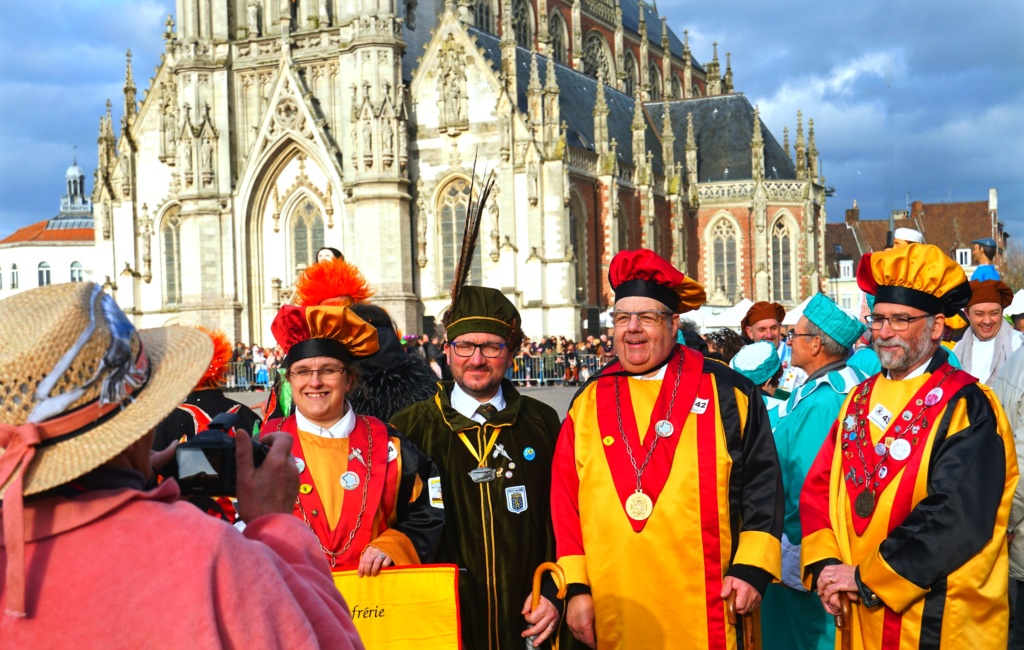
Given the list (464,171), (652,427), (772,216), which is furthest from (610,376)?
(772,216)

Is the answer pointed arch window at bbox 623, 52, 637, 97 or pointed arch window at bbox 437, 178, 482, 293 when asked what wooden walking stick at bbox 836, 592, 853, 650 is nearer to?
pointed arch window at bbox 437, 178, 482, 293

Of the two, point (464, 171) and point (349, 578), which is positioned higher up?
point (464, 171)

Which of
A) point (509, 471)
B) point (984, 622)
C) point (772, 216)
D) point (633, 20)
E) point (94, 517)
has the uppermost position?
point (633, 20)

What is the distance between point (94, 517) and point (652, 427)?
2758mm

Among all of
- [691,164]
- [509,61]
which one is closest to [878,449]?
[509,61]

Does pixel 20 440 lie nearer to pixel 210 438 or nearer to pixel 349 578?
pixel 210 438

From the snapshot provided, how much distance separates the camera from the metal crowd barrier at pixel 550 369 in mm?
29672

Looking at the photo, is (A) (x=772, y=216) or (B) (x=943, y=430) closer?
(B) (x=943, y=430)

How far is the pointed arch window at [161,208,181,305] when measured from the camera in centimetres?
3694

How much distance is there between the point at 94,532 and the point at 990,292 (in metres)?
7.25

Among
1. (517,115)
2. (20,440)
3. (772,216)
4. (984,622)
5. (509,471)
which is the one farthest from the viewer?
(772,216)

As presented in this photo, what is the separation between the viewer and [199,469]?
2.28m

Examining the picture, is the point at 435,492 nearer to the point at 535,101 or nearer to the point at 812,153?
the point at 535,101

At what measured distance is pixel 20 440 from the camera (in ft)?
6.27
